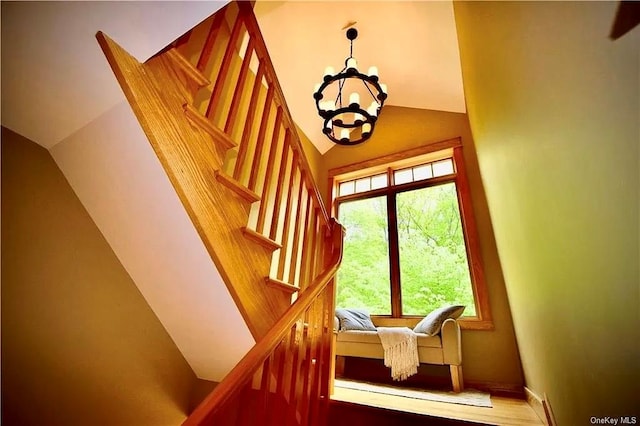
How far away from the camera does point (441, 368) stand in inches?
119

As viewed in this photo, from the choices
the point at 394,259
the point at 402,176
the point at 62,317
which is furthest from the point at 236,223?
the point at 402,176

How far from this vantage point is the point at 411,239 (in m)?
4.03

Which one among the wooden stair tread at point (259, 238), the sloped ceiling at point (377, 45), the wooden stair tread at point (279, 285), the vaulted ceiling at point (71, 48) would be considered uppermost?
the sloped ceiling at point (377, 45)

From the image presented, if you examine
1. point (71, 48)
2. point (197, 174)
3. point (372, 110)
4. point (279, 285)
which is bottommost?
point (279, 285)

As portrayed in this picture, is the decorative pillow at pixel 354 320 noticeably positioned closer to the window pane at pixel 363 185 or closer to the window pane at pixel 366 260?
the window pane at pixel 366 260

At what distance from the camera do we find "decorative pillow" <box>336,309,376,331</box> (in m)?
3.24

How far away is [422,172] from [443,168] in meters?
0.30

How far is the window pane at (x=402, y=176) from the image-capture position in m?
4.44

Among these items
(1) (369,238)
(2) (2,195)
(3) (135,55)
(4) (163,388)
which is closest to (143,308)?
(4) (163,388)

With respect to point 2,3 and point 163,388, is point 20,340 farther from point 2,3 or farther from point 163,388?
point 2,3

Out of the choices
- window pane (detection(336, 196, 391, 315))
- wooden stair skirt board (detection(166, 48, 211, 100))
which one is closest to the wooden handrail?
wooden stair skirt board (detection(166, 48, 211, 100))

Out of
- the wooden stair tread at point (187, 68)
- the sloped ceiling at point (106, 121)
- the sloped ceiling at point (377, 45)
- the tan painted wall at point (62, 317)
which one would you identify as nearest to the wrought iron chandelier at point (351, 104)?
the sloped ceiling at point (377, 45)

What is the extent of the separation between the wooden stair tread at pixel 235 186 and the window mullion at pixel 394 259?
2805 millimetres

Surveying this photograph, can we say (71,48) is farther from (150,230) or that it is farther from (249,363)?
→ (249,363)
